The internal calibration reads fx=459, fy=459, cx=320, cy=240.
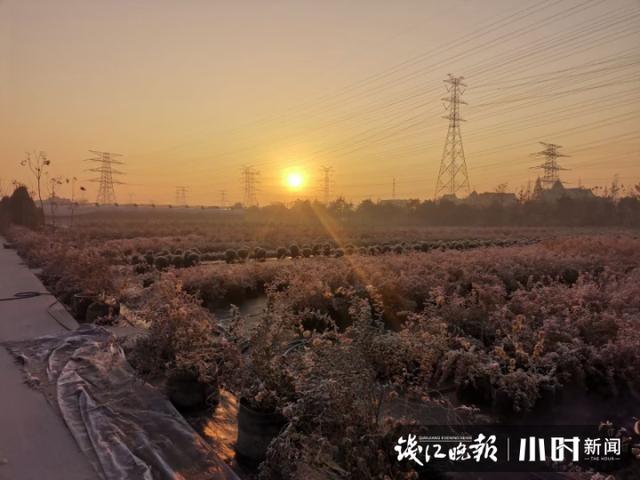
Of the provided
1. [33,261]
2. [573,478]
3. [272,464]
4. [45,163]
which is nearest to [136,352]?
[272,464]

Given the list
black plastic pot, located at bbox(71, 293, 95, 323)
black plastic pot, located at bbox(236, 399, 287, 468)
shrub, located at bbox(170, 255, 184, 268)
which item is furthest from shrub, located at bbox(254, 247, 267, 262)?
black plastic pot, located at bbox(236, 399, 287, 468)

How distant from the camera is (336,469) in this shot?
3.04 m

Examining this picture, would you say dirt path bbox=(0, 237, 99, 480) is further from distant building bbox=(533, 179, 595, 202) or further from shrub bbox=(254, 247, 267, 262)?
distant building bbox=(533, 179, 595, 202)

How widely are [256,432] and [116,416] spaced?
1448 millimetres

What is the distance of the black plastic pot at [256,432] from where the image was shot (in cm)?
358

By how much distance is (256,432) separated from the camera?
3.60 m

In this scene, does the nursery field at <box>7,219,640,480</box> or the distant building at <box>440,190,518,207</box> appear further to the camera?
the distant building at <box>440,190,518,207</box>

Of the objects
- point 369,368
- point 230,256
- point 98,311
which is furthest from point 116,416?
point 230,256

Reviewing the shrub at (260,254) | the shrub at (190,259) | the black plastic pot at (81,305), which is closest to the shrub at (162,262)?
the shrub at (190,259)

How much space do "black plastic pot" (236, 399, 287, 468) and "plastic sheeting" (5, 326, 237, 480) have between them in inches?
10.5

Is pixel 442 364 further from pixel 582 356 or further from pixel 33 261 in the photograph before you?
pixel 33 261

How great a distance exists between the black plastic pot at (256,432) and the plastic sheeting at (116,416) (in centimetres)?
27

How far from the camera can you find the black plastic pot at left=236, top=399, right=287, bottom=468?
358cm

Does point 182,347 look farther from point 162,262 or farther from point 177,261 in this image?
point 177,261
